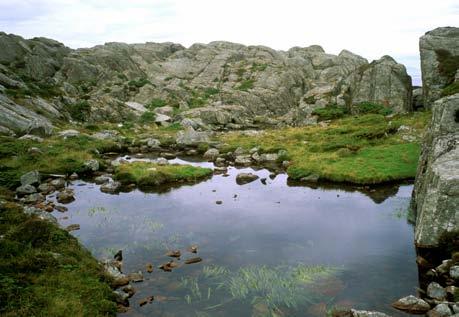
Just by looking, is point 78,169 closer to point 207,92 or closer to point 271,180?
point 271,180

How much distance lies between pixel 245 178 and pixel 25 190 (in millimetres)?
22652

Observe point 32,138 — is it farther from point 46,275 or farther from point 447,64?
point 447,64

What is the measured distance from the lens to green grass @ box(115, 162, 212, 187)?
1687 inches

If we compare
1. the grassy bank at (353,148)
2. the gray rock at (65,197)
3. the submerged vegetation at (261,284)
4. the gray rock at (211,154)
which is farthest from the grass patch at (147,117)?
the submerged vegetation at (261,284)

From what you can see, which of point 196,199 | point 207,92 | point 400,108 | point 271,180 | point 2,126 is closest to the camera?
point 196,199

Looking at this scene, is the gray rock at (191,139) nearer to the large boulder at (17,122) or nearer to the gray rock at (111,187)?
the large boulder at (17,122)

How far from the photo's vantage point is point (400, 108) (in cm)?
7706

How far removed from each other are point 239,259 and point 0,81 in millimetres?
80148

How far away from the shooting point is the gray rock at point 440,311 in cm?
1677

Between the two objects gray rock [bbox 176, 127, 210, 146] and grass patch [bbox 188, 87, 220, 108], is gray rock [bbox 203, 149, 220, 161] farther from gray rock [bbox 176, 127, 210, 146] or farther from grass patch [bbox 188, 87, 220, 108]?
grass patch [bbox 188, 87, 220, 108]

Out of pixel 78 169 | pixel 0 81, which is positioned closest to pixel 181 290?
pixel 78 169

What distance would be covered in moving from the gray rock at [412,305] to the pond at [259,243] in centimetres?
51

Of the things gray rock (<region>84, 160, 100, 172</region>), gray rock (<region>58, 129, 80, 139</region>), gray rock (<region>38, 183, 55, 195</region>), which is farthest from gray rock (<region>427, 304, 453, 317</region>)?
gray rock (<region>58, 129, 80, 139</region>)

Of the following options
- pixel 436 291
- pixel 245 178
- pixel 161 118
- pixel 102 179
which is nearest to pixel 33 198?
pixel 102 179
